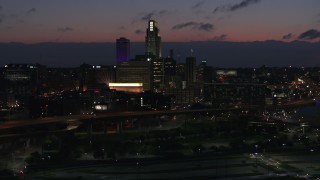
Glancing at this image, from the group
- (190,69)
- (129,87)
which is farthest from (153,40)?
(129,87)

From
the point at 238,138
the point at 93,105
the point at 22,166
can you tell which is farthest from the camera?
the point at 93,105

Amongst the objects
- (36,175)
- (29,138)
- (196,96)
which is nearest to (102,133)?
(29,138)

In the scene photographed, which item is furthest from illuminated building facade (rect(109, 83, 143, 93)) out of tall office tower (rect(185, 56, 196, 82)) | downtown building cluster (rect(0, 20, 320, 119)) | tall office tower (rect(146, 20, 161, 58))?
tall office tower (rect(185, 56, 196, 82))

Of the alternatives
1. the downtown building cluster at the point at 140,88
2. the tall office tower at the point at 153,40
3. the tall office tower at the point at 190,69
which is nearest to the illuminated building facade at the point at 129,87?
the downtown building cluster at the point at 140,88

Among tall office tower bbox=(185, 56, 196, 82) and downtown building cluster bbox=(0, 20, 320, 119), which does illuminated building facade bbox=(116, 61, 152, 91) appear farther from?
tall office tower bbox=(185, 56, 196, 82)

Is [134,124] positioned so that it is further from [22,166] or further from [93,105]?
[22,166]

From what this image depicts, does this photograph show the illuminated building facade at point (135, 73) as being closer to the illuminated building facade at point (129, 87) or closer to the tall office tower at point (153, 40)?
the illuminated building facade at point (129, 87)

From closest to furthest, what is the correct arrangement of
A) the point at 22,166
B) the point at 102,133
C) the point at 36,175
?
the point at 36,175 → the point at 22,166 → the point at 102,133

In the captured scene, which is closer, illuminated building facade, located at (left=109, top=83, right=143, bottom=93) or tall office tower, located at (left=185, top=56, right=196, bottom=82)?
illuminated building facade, located at (left=109, top=83, right=143, bottom=93)
